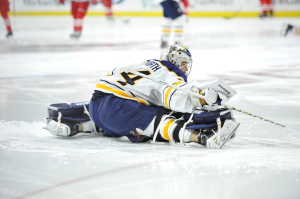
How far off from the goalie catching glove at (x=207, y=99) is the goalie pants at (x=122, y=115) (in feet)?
0.76

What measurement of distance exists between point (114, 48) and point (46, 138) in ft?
14.9

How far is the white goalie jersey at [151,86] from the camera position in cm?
188

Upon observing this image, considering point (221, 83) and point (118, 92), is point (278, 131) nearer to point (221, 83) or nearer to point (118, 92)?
point (221, 83)

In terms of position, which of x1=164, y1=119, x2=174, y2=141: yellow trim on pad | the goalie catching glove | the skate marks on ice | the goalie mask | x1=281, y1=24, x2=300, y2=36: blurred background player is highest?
the goalie mask

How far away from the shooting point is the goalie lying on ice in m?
1.83

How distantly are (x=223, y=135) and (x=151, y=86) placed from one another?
405 mm

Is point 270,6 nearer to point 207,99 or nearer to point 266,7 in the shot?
point 266,7

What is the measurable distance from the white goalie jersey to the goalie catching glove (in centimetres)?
5

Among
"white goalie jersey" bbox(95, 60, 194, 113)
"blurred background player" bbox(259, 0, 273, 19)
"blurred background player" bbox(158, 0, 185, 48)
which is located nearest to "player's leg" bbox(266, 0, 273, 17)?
"blurred background player" bbox(259, 0, 273, 19)

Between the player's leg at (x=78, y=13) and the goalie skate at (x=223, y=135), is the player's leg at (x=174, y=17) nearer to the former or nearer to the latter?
the player's leg at (x=78, y=13)

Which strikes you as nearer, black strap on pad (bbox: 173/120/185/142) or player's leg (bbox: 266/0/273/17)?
black strap on pad (bbox: 173/120/185/142)

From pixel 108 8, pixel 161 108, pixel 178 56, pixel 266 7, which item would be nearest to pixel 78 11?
pixel 108 8

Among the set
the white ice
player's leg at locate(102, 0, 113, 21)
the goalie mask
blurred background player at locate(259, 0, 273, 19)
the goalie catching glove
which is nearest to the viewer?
the white ice

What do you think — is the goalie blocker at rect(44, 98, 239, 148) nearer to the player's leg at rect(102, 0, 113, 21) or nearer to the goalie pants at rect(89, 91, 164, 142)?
the goalie pants at rect(89, 91, 164, 142)
